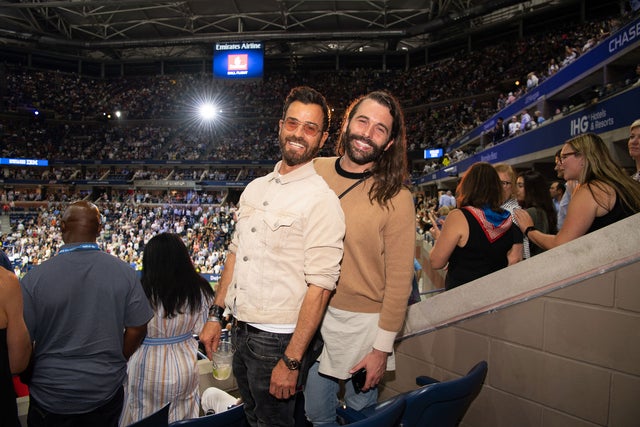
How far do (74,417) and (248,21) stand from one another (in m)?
32.0

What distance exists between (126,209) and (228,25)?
52.7ft

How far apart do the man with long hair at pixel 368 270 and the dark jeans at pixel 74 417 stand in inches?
41.4

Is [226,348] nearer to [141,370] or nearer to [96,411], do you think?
[141,370]

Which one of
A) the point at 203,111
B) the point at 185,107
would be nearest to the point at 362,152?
the point at 203,111

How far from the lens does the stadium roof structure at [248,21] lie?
2555cm

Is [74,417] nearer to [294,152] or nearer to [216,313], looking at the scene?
[216,313]

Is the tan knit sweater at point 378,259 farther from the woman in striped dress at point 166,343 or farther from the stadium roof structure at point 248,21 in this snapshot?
the stadium roof structure at point 248,21

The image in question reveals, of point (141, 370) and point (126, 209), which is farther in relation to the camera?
point (126, 209)

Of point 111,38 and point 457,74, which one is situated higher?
point 111,38

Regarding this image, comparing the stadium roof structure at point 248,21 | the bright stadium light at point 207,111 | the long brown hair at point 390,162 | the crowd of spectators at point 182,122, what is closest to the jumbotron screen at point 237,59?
the stadium roof structure at point 248,21

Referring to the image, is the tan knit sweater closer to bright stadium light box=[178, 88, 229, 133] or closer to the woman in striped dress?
the woman in striped dress

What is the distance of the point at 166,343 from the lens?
2275 mm

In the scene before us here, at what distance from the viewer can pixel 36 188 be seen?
30875 millimetres

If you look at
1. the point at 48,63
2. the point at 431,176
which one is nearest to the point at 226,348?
the point at 431,176
